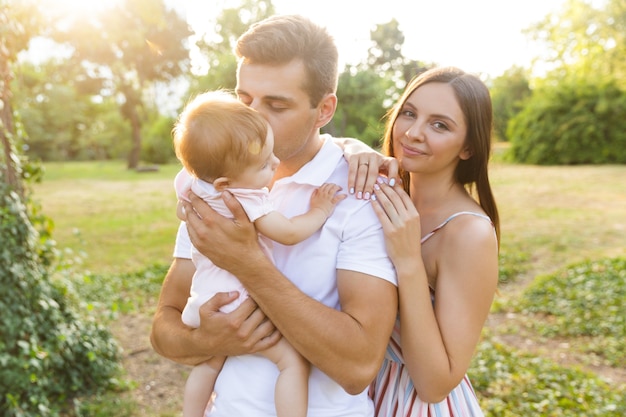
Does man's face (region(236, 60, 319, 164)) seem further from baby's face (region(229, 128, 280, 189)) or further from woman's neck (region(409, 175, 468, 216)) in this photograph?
woman's neck (region(409, 175, 468, 216))

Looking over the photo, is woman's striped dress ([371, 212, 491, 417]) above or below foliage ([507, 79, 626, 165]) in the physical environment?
above

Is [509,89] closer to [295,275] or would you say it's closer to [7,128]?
[7,128]

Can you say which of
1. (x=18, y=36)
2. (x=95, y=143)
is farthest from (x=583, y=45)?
(x=95, y=143)

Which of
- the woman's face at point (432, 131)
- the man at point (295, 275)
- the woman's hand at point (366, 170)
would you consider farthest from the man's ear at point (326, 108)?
the woman's face at point (432, 131)

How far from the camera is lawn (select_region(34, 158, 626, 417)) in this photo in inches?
199

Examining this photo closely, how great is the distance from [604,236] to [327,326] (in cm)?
1019

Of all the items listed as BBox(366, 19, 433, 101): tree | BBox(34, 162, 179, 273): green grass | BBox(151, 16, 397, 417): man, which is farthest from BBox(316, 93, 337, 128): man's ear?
BBox(366, 19, 433, 101): tree

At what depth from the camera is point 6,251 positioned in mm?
3959

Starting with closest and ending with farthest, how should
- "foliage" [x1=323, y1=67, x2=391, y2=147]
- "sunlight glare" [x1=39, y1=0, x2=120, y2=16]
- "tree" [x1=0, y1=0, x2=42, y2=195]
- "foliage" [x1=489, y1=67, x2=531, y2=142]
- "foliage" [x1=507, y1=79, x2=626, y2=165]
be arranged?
1. "tree" [x1=0, y1=0, x2=42, y2=195]
2. "sunlight glare" [x1=39, y1=0, x2=120, y2=16]
3. "foliage" [x1=323, y1=67, x2=391, y2=147]
4. "foliage" [x1=507, y1=79, x2=626, y2=165]
5. "foliage" [x1=489, y1=67, x2=531, y2=142]

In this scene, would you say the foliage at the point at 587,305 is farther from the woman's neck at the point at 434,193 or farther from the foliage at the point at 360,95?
the foliage at the point at 360,95

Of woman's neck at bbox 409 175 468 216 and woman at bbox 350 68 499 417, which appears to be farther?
woman's neck at bbox 409 175 468 216

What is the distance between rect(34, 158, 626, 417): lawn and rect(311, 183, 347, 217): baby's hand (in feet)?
2.95

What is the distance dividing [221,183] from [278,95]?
0.40m

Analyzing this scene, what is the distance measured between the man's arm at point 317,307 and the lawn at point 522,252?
1.05m
